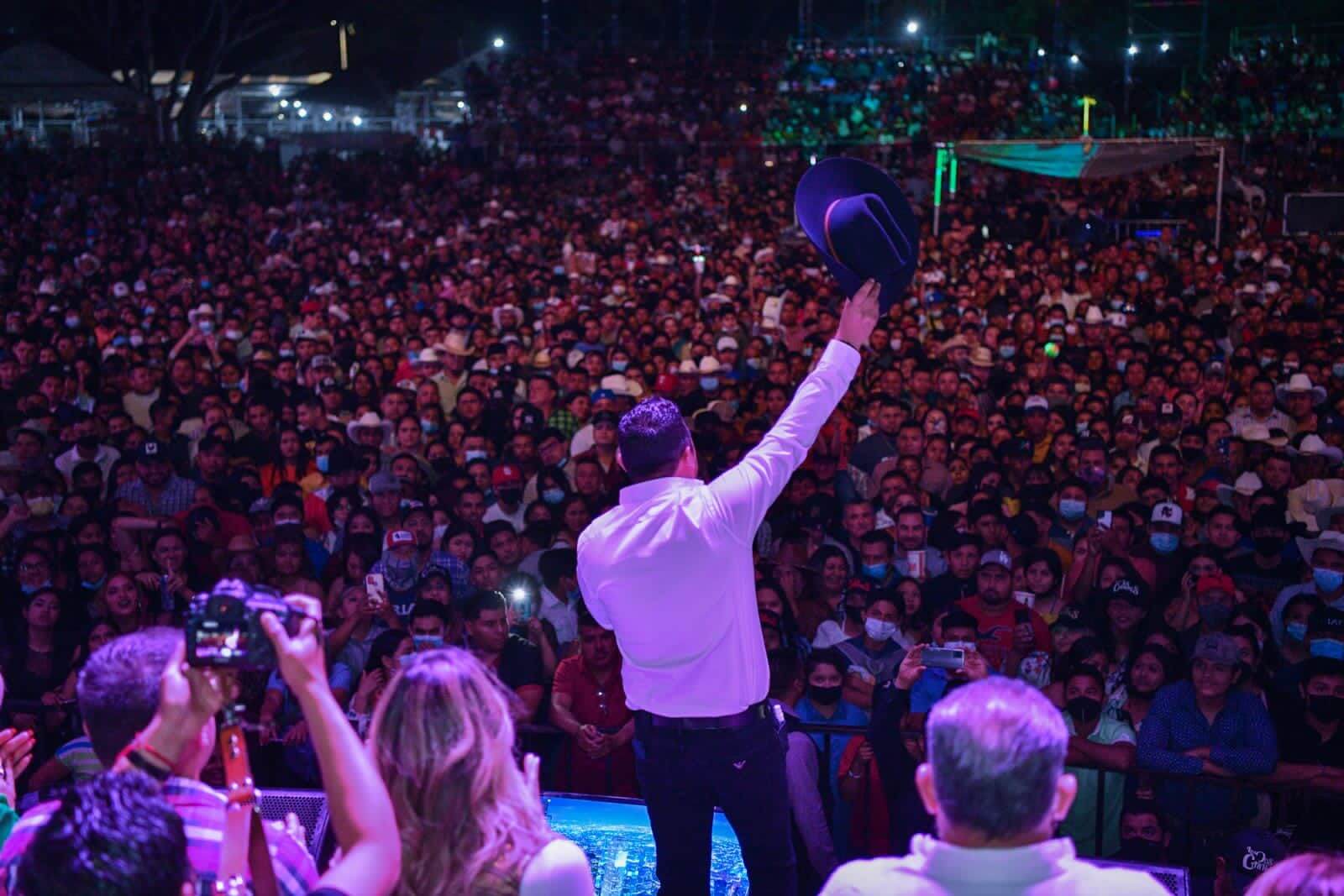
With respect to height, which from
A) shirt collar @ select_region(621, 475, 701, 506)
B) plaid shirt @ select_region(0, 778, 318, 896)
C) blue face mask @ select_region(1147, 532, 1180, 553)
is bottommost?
blue face mask @ select_region(1147, 532, 1180, 553)

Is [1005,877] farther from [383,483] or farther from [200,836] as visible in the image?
[383,483]

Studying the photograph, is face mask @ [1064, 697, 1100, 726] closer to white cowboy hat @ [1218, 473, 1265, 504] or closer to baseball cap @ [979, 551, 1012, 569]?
baseball cap @ [979, 551, 1012, 569]

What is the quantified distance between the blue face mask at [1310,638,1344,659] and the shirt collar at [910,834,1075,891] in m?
4.03

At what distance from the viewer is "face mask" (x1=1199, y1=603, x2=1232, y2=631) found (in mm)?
5586

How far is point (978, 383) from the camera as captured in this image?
9.37 m

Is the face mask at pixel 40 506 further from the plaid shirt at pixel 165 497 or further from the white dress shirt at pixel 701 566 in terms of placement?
the white dress shirt at pixel 701 566

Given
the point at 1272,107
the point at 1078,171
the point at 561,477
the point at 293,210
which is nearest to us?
the point at 561,477

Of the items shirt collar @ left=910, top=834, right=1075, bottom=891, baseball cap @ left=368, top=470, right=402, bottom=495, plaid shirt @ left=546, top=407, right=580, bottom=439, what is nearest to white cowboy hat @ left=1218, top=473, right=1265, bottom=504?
plaid shirt @ left=546, top=407, right=580, bottom=439

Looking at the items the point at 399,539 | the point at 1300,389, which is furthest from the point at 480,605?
the point at 1300,389

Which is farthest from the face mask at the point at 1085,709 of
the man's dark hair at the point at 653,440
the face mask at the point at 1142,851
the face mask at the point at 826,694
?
the man's dark hair at the point at 653,440

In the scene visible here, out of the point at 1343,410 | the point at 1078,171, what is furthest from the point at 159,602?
the point at 1078,171

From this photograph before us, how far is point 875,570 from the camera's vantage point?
6277 mm

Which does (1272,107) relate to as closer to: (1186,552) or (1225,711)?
(1186,552)

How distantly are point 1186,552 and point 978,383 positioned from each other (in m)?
3.21
